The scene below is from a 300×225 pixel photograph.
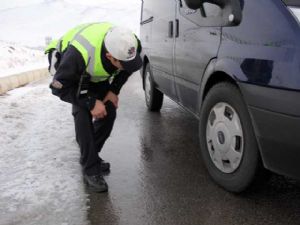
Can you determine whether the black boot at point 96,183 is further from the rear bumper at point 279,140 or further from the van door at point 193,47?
the rear bumper at point 279,140

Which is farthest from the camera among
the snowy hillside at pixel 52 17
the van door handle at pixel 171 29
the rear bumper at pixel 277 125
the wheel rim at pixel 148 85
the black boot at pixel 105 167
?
the snowy hillside at pixel 52 17

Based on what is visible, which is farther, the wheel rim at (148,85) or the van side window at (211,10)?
the wheel rim at (148,85)

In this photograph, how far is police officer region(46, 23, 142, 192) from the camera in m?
2.96

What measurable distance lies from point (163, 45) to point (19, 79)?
205 inches

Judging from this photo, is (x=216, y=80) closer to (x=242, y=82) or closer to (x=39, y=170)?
(x=242, y=82)

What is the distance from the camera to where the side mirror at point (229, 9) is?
2678 mm

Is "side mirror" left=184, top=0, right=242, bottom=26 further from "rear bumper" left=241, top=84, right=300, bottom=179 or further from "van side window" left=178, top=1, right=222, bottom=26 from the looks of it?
"rear bumper" left=241, top=84, right=300, bottom=179

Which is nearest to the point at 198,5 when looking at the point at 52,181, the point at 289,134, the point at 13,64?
the point at 289,134

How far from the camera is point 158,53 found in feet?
15.7

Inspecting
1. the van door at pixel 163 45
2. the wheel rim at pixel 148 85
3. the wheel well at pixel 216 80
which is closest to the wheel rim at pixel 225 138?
the wheel well at pixel 216 80

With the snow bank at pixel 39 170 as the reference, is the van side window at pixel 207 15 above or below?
above

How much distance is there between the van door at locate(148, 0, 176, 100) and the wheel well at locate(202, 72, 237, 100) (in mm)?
939

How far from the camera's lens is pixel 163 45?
4512mm

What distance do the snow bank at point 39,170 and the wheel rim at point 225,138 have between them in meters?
1.02
